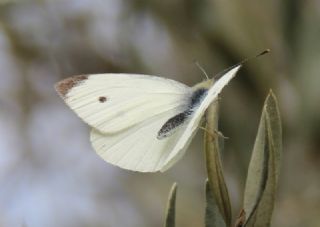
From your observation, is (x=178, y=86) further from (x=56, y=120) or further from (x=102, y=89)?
(x=56, y=120)

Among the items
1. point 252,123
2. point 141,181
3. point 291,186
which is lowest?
point 141,181

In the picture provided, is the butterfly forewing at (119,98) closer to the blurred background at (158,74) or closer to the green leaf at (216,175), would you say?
the green leaf at (216,175)

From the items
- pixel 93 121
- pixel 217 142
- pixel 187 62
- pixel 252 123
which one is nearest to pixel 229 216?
pixel 217 142

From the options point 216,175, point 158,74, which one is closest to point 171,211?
point 216,175

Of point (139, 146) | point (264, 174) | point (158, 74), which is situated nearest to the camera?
point (264, 174)

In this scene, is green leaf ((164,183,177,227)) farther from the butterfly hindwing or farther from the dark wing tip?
the dark wing tip

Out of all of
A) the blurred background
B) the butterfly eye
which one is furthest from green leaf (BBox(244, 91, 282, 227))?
the blurred background

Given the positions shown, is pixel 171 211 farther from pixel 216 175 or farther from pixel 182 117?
pixel 182 117
